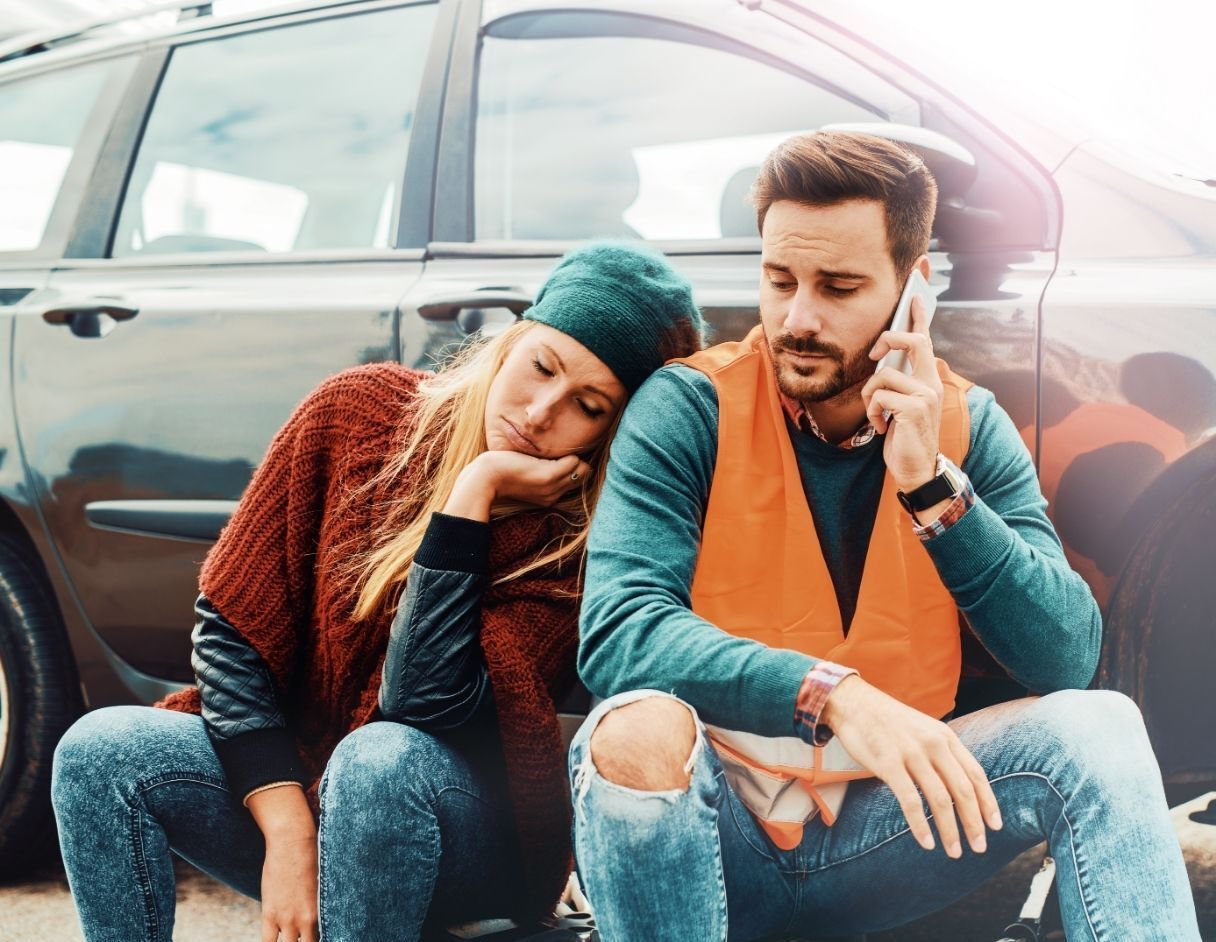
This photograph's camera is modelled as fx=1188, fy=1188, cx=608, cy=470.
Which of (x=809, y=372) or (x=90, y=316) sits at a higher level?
(x=809, y=372)

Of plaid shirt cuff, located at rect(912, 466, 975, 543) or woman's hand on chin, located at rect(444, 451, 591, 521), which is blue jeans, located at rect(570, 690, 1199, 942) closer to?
plaid shirt cuff, located at rect(912, 466, 975, 543)

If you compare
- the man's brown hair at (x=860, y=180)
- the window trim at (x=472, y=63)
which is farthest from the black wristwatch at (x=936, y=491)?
the window trim at (x=472, y=63)

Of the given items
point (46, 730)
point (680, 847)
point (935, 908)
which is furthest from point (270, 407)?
point (935, 908)

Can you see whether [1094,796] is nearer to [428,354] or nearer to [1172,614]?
[1172,614]

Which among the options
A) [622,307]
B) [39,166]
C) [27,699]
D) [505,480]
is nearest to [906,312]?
[622,307]

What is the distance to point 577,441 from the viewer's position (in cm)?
188

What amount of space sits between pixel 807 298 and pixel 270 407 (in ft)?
3.78

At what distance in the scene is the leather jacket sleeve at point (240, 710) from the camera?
1.81 meters

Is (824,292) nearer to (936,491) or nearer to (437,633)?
(936,491)

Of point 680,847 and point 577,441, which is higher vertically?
point 577,441

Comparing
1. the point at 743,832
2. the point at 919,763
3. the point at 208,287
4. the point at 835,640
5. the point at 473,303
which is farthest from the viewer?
the point at 208,287

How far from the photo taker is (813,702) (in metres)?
1.47

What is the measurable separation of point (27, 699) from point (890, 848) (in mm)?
1992

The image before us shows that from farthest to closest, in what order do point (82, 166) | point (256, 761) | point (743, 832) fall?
point (82, 166) < point (256, 761) < point (743, 832)
